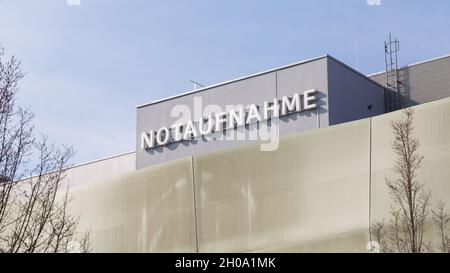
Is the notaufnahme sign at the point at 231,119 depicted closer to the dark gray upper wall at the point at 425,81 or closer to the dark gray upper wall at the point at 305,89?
the dark gray upper wall at the point at 305,89

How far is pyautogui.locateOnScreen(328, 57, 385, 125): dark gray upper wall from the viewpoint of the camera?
29.4 metres

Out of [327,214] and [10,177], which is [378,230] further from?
[10,177]

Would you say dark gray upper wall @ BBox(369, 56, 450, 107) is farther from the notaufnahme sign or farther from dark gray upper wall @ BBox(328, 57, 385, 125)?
the notaufnahme sign

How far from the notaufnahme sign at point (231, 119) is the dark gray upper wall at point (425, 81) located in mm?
4970

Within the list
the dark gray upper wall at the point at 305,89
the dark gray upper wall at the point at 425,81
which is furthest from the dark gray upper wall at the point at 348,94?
the dark gray upper wall at the point at 425,81

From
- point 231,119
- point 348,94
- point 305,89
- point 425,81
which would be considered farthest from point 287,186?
point 425,81

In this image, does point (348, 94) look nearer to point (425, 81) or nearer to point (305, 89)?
point (305, 89)

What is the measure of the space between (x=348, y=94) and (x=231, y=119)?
194 inches

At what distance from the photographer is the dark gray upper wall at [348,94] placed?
29.4 meters

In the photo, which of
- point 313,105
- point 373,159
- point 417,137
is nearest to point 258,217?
point 373,159

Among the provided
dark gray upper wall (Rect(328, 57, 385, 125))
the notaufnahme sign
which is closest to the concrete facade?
dark gray upper wall (Rect(328, 57, 385, 125))

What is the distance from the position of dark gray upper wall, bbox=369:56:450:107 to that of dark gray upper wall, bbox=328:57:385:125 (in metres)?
→ 1.54

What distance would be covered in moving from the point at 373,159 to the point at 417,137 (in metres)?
1.35

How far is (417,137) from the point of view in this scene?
18922 millimetres
